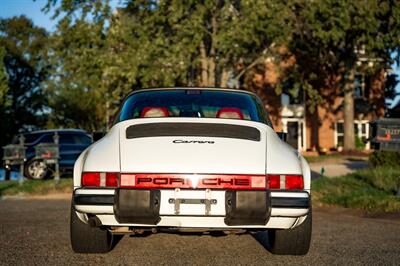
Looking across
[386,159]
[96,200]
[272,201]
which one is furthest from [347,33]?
[96,200]

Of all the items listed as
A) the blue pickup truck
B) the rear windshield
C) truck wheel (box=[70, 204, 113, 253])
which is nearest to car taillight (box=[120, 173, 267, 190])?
truck wheel (box=[70, 204, 113, 253])

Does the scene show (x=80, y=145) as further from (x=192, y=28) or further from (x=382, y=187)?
(x=382, y=187)

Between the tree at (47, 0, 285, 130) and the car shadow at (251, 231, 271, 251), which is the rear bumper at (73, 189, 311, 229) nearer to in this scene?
the car shadow at (251, 231, 271, 251)

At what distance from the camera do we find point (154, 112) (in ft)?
19.3

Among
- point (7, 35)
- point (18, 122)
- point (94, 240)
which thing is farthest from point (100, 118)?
point (94, 240)

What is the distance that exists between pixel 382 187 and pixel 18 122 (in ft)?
125

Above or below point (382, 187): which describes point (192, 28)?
above

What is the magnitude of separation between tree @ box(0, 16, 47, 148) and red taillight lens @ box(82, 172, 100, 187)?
1662 inches

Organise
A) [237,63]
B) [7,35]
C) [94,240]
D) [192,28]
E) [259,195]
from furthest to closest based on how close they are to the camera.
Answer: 1. [7,35]
2. [237,63]
3. [192,28]
4. [94,240]
5. [259,195]

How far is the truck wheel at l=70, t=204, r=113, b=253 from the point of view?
522 cm

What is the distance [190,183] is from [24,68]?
47.0m

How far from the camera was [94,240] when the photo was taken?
211 inches

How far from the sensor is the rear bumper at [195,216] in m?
4.71

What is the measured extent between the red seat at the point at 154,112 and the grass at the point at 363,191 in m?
5.14
